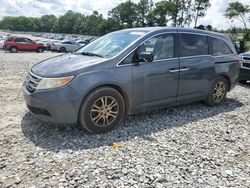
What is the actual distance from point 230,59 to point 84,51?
11.2 ft

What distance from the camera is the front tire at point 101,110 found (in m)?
4.32

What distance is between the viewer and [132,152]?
3934 mm

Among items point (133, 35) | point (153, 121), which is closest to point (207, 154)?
point (153, 121)

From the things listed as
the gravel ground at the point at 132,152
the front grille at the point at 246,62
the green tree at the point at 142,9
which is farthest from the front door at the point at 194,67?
the green tree at the point at 142,9

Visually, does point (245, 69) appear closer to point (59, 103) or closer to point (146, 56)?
point (146, 56)

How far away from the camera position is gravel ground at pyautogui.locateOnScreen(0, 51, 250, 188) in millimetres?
3285

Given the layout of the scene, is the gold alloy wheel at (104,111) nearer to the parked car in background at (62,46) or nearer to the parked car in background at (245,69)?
the parked car in background at (245,69)

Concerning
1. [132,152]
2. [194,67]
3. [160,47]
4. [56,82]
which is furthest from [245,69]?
[56,82]

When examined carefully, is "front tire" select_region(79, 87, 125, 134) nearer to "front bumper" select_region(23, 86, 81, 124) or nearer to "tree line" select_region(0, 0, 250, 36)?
"front bumper" select_region(23, 86, 81, 124)

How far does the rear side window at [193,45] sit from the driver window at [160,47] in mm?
309

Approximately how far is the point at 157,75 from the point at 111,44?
3.37 ft

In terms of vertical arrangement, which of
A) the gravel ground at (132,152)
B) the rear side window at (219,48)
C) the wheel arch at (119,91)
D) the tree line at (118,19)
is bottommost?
the gravel ground at (132,152)

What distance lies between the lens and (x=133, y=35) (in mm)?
5148

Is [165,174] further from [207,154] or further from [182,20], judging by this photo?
[182,20]
